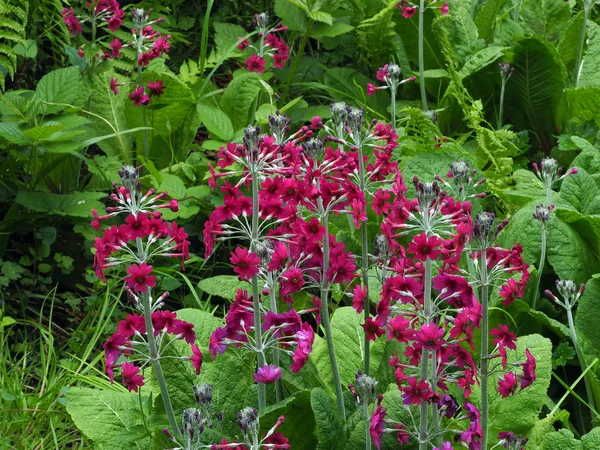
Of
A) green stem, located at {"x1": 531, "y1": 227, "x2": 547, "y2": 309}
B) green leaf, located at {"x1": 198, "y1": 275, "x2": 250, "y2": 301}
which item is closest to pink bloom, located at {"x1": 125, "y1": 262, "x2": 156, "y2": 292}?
green leaf, located at {"x1": 198, "y1": 275, "x2": 250, "y2": 301}

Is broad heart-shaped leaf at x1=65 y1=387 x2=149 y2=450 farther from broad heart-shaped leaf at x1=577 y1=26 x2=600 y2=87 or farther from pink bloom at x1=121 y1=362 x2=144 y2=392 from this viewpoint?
broad heart-shaped leaf at x1=577 y1=26 x2=600 y2=87

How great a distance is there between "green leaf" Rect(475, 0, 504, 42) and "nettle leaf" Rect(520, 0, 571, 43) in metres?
0.16

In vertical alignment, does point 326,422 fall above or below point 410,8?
below

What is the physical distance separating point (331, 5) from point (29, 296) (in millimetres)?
2376

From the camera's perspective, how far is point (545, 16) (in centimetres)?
499

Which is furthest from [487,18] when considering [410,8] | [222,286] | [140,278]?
[140,278]

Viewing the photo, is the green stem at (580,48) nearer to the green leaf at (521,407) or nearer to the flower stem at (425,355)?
the green leaf at (521,407)

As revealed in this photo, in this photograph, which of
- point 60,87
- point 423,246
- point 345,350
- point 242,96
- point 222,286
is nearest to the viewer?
point 423,246

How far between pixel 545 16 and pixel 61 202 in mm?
2920

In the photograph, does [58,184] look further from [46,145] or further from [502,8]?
[502,8]

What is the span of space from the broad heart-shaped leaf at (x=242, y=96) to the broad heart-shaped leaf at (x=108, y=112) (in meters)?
0.54

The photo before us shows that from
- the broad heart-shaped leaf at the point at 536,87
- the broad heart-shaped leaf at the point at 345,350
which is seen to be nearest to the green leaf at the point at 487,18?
the broad heart-shaped leaf at the point at 536,87

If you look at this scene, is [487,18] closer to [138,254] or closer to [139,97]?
[139,97]

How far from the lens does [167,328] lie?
2135 mm
